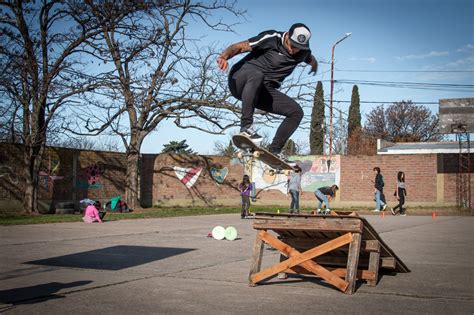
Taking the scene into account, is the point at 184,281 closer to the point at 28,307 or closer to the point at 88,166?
the point at 28,307

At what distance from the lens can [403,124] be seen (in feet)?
223

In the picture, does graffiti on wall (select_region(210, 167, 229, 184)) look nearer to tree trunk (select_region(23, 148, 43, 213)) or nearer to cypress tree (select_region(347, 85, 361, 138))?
tree trunk (select_region(23, 148, 43, 213))

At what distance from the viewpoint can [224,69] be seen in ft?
19.5

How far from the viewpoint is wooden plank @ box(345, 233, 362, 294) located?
598 cm

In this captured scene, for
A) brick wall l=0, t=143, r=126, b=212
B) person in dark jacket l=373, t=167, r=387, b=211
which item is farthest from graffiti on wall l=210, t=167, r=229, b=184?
person in dark jacket l=373, t=167, r=387, b=211

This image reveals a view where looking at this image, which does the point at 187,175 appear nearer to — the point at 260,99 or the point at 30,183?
the point at 30,183

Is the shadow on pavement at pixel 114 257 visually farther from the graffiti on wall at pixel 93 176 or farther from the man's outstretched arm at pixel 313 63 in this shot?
the graffiti on wall at pixel 93 176

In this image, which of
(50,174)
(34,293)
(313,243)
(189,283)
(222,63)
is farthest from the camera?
(50,174)

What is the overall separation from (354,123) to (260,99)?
209 feet

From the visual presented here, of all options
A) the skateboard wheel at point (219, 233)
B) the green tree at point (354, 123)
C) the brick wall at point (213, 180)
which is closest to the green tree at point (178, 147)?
the green tree at point (354, 123)

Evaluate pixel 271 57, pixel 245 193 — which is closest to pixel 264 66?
pixel 271 57

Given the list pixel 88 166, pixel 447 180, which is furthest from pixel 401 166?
pixel 88 166

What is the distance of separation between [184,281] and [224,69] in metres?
2.59

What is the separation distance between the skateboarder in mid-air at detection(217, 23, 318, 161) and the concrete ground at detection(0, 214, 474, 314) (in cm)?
192
